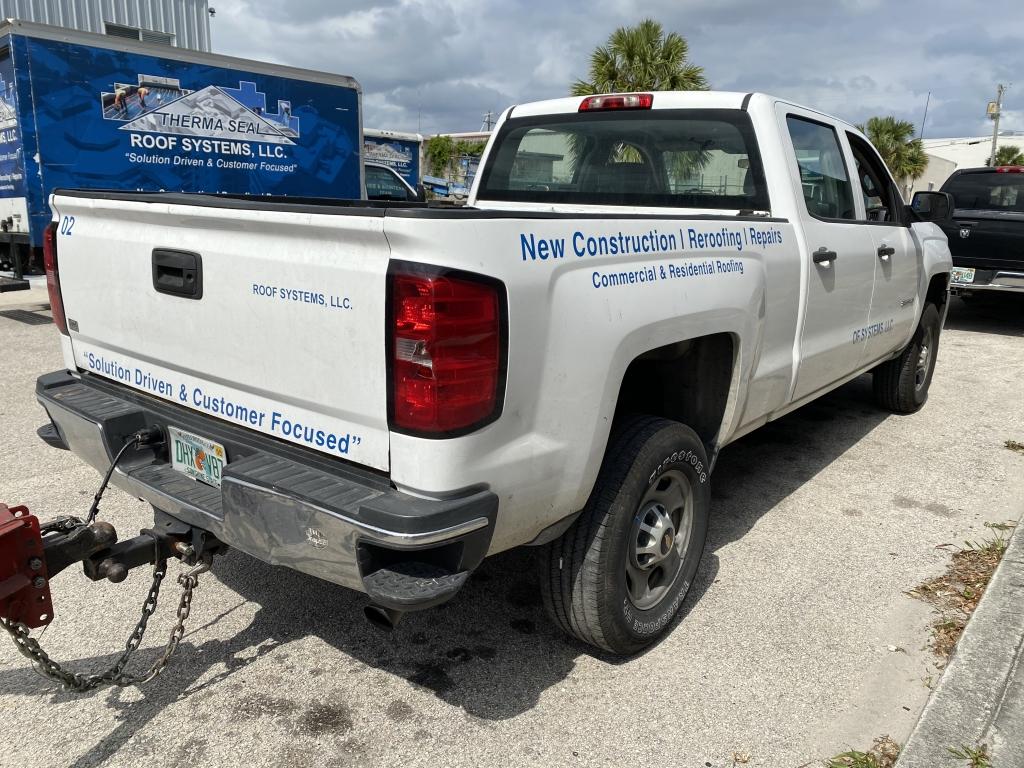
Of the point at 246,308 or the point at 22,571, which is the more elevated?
the point at 246,308

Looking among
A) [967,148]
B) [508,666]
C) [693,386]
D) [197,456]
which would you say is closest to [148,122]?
[197,456]

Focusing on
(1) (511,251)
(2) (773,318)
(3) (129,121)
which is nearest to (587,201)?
(2) (773,318)

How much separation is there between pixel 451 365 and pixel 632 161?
8.08 ft

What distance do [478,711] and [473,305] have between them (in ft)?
4.47

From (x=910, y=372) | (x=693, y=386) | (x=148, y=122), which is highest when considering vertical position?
(x=148, y=122)

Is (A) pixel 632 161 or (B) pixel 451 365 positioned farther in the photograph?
(A) pixel 632 161

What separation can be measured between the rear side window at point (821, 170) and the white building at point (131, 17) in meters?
15.4

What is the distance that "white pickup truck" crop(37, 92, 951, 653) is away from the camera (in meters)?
2.08

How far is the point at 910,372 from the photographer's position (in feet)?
19.5

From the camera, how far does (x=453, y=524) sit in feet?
6.81

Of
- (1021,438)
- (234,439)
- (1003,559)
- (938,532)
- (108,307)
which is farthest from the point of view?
(1021,438)

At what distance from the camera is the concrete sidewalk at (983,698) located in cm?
243

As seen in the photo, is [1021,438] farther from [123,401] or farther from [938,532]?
[123,401]

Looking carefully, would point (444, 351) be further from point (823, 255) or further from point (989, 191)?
point (989, 191)
